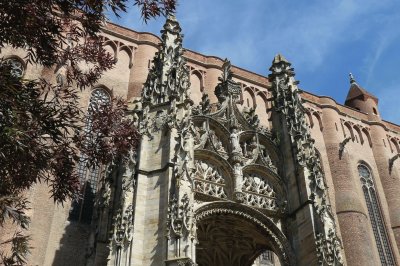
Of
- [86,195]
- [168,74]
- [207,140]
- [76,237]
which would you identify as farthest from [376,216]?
[168,74]

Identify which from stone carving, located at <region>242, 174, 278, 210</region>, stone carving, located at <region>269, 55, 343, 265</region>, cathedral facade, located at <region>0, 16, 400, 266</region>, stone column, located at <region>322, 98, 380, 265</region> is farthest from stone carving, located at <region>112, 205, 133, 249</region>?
stone column, located at <region>322, 98, 380, 265</region>

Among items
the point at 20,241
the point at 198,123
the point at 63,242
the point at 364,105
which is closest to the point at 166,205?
the point at 198,123

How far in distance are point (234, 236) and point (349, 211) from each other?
11.5 meters

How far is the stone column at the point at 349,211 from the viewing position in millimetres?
23391

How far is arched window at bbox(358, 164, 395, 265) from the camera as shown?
82.8ft

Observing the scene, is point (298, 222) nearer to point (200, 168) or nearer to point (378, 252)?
point (200, 168)

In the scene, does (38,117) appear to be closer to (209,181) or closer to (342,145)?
(209,181)

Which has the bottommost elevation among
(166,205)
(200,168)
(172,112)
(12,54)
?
(166,205)

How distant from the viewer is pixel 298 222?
14.4m

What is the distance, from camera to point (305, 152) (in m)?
15.8

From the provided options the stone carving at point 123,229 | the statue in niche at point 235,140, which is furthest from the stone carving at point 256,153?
the stone carving at point 123,229

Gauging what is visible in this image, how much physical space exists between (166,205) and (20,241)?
5432 mm

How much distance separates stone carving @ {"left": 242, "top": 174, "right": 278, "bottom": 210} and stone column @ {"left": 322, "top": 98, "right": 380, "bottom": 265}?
10.2 meters

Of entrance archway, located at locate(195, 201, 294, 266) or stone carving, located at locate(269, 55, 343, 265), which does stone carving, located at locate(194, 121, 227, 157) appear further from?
stone carving, located at locate(269, 55, 343, 265)
